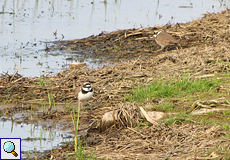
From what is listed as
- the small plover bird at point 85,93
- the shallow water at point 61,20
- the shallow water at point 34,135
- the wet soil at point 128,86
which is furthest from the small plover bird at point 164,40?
the shallow water at point 34,135

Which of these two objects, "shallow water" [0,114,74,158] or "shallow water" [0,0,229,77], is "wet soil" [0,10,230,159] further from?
"shallow water" [0,0,229,77]

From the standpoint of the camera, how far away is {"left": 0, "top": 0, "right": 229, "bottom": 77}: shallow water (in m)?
11.0

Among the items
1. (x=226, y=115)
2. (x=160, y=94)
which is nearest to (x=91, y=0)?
(x=160, y=94)

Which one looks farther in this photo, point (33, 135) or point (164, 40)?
point (164, 40)

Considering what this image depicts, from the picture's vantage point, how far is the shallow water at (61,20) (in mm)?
11016

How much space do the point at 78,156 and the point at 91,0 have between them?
17.1m

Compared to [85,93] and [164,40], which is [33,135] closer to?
[85,93]

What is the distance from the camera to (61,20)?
52.9 ft

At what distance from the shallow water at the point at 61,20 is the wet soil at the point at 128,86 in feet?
3.18

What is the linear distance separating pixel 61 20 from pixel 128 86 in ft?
30.6

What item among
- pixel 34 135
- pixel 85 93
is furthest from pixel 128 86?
pixel 34 135

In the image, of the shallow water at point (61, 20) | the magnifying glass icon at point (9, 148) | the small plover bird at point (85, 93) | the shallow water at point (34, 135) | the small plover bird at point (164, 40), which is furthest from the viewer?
the small plover bird at point (164, 40)

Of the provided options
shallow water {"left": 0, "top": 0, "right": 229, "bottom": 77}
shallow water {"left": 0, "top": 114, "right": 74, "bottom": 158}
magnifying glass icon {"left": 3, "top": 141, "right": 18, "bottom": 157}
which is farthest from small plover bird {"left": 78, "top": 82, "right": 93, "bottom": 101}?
magnifying glass icon {"left": 3, "top": 141, "right": 18, "bottom": 157}

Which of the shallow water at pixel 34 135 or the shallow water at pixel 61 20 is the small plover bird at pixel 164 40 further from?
the shallow water at pixel 34 135
